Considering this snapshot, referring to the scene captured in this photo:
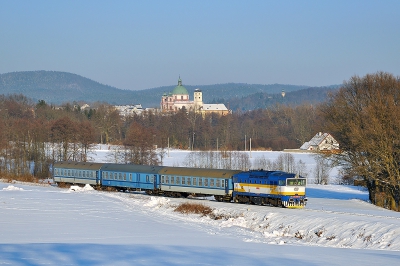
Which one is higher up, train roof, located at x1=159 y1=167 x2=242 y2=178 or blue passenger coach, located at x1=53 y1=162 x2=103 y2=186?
train roof, located at x1=159 y1=167 x2=242 y2=178

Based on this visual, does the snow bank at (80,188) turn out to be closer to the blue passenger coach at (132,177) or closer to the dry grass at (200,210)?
the blue passenger coach at (132,177)

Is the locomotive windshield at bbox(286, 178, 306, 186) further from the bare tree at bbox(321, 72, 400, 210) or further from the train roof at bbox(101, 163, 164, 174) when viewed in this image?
the train roof at bbox(101, 163, 164, 174)

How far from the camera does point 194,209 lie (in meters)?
40.6

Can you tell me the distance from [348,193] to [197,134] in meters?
→ 99.8

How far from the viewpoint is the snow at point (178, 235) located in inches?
846

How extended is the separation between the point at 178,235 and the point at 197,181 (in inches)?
749

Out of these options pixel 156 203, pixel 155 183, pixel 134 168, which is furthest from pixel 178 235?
pixel 134 168

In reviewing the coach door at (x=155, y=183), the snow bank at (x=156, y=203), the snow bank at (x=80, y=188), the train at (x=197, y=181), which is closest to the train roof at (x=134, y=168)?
the train at (x=197, y=181)

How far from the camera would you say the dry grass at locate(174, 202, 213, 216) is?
3976 cm

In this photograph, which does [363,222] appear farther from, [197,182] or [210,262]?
[197,182]

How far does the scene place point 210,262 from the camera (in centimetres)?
2055

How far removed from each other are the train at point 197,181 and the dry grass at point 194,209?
14.0 ft

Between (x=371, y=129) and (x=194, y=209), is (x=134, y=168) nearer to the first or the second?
(x=194, y=209)

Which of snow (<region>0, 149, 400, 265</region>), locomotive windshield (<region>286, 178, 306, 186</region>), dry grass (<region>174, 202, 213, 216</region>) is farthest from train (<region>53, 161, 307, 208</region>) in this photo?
dry grass (<region>174, 202, 213, 216</region>)
